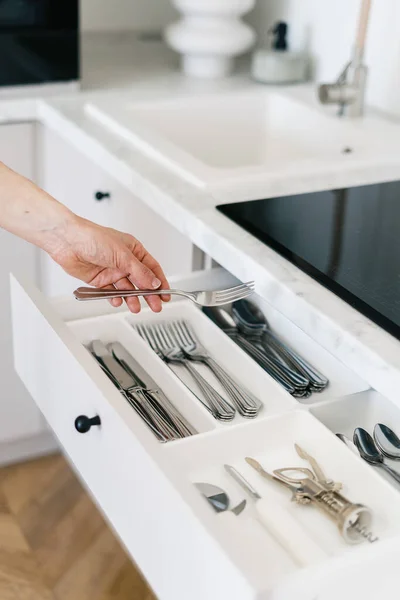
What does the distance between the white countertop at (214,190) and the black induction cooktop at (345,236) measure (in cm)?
2

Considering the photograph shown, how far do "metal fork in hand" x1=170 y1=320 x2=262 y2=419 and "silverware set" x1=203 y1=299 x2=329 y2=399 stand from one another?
47 millimetres

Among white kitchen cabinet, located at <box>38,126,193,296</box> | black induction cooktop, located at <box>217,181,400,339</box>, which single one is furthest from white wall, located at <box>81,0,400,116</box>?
white kitchen cabinet, located at <box>38,126,193,296</box>

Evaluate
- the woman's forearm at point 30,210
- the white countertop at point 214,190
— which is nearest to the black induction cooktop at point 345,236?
the white countertop at point 214,190

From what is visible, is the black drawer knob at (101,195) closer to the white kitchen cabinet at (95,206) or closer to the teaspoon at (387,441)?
the white kitchen cabinet at (95,206)

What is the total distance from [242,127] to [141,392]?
0.87 meters

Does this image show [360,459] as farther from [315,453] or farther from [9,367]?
[9,367]

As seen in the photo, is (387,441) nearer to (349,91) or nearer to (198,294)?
(198,294)

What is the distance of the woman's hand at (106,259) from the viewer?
99 centimetres

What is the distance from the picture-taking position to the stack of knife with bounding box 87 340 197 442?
0.90 m

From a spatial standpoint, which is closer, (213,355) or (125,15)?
(213,355)

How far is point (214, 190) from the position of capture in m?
1.18

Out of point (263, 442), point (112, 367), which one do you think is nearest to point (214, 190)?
point (112, 367)

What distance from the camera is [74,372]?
92cm

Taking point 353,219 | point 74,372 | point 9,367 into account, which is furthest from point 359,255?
point 9,367
